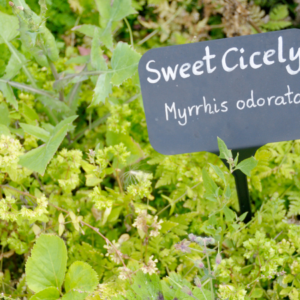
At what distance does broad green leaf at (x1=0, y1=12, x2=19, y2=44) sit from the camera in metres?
1.39

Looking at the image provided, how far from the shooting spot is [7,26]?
140 centimetres

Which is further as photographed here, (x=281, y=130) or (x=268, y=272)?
(x=281, y=130)

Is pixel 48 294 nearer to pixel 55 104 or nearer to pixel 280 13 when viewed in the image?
pixel 55 104

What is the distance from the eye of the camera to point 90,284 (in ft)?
3.49

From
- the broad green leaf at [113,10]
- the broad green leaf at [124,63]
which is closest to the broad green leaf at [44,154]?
the broad green leaf at [124,63]

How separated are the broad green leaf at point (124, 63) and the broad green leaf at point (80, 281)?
736 millimetres

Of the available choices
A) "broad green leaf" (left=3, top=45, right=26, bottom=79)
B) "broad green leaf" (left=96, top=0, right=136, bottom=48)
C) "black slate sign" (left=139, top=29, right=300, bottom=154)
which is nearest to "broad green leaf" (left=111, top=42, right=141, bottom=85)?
"black slate sign" (left=139, top=29, right=300, bottom=154)

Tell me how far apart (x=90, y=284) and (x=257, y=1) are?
205 centimetres

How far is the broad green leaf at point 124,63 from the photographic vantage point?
1.22 meters

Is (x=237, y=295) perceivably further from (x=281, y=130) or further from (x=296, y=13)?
(x=296, y=13)

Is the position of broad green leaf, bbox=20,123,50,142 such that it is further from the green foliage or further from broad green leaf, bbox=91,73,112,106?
the green foliage

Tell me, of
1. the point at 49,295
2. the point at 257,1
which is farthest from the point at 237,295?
the point at 257,1

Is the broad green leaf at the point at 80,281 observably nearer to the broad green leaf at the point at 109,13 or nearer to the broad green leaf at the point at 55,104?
the broad green leaf at the point at 55,104

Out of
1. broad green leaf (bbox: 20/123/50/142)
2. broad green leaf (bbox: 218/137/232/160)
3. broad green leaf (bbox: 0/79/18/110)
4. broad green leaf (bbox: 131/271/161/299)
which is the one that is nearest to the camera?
broad green leaf (bbox: 218/137/232/160)
